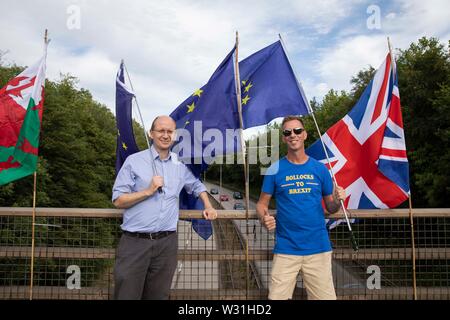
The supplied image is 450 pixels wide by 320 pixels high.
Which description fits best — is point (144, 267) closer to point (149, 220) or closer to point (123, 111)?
point (149, 220)

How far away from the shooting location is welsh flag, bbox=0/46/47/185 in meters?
4.28

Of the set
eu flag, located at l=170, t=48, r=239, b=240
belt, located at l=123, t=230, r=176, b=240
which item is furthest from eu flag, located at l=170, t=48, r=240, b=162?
belt, located at l=123, t=230, r=176, b=240

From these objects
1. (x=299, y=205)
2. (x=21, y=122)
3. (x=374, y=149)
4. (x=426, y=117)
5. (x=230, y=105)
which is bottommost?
(x=299, y=205)

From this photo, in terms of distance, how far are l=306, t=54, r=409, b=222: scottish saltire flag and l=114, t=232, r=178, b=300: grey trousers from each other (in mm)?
2330

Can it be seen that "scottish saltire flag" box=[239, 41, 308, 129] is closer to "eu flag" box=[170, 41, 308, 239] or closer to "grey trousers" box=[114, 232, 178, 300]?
"eu flag" box=[170, 41, 308, 239]

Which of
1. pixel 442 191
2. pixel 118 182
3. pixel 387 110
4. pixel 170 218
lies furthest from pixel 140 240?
pixel 442 191

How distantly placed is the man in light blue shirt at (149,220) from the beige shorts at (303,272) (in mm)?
1004

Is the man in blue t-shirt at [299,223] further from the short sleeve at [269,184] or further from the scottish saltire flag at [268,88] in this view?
the scottish saltire flag at [268,88]

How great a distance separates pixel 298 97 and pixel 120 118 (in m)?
2.25

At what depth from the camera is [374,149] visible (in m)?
4.54

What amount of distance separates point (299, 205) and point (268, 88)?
6.53ft

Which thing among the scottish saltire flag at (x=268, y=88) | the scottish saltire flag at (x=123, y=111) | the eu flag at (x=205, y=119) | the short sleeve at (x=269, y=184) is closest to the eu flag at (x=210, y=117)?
the eu flag at (x=205, y=119)

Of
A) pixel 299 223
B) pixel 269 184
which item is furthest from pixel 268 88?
pixel 299 223
